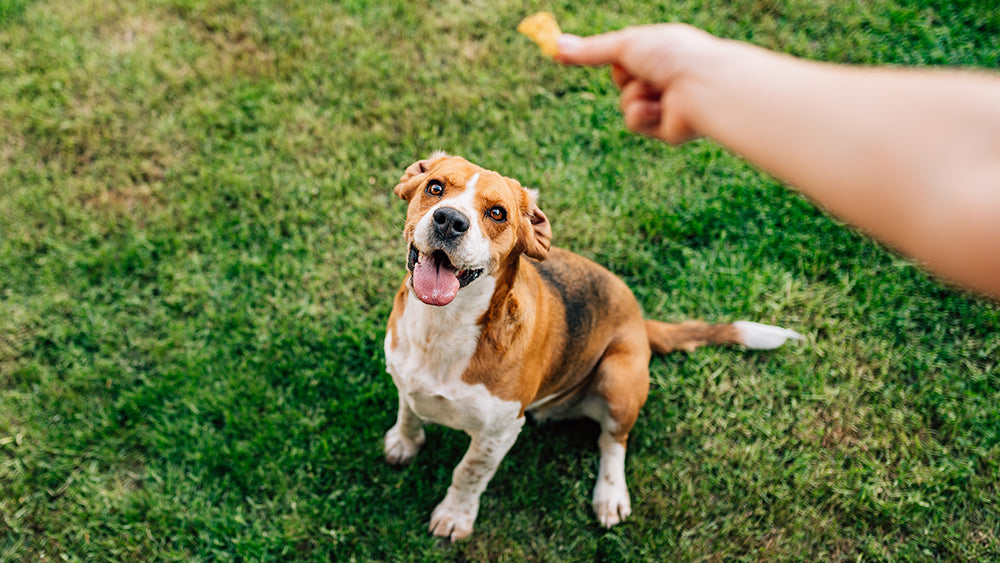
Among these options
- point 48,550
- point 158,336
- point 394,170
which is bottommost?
point 48,550

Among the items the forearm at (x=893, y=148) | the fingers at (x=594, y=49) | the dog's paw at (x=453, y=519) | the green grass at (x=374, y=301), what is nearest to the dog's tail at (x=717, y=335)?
the green grass at (x=374, y=301)

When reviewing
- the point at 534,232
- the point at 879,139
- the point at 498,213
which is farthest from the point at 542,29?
the point at 879,139

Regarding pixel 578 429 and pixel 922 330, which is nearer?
pixel 578 429

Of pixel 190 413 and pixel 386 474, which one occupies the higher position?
pixel 190 413

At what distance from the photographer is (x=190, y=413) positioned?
4.10 m

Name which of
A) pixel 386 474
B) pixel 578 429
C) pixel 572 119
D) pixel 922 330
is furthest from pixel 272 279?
pixel 922 330

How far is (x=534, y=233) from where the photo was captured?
286cm

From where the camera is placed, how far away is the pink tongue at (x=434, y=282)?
252 cm

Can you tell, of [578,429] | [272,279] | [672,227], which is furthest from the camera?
[672,227]

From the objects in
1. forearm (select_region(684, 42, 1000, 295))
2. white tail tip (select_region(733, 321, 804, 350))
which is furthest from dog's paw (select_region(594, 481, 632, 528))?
forearm (select_region(684, 42, 1000, 295))

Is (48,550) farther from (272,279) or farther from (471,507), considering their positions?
(471,507)

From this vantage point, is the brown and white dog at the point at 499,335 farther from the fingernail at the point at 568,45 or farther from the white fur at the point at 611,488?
the fingernail at the point at 568,45

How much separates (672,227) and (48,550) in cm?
478

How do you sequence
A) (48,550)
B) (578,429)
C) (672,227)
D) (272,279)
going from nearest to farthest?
(48,550) → (578,429) → (272,279) → (672,227)
